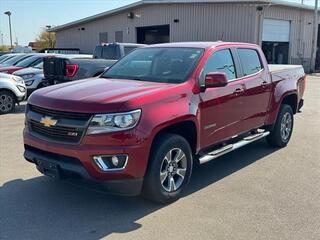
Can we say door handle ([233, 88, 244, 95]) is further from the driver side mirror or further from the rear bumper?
the rear bumper

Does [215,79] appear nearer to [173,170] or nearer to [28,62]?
[173,170]

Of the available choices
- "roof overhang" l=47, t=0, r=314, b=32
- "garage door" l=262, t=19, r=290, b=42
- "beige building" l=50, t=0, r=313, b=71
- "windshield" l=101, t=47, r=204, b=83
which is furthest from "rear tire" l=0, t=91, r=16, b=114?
"garage door" l=262, t=19, r=290, b=42

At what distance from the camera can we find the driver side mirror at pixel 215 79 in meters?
4.98

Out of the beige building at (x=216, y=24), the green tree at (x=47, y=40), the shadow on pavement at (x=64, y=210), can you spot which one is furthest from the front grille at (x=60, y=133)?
the green tree at (x=47, y=40)

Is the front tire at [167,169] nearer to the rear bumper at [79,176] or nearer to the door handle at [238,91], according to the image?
the rear bumper at [79,176]

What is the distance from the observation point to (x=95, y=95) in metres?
4.48

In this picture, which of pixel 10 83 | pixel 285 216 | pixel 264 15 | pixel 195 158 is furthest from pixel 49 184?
pixel 264 15

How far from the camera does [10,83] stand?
1133 centimetres

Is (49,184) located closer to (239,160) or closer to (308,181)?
(239,160)

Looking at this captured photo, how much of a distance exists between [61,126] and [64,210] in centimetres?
97

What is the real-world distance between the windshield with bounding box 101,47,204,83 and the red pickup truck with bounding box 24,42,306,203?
2cm

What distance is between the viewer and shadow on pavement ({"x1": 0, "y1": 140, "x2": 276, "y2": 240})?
4094 mm

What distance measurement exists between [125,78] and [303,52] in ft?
97.1

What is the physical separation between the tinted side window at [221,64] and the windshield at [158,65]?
179mm
